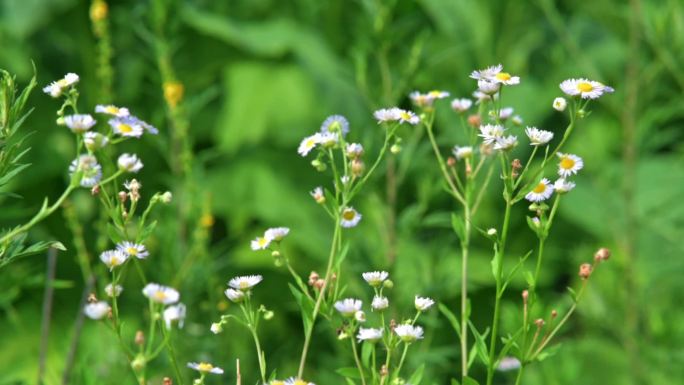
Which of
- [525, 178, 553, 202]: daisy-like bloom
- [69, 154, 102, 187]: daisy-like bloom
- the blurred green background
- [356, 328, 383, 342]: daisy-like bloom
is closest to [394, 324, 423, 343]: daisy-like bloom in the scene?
[356, 328, 383, 342]: daisy-like bloom

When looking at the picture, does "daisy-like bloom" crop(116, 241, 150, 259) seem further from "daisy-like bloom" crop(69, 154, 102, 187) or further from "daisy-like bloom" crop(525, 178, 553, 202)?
"daisy-like bloom" crop(525, 178, 553, 202)

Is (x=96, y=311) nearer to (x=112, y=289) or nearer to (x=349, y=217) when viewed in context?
(x=112, y=289)

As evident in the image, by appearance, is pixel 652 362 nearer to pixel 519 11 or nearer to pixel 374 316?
pixel 374 316

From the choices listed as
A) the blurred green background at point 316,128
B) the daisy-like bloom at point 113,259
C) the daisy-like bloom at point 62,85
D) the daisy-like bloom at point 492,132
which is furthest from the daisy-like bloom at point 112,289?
the blurred green background at point 316,128

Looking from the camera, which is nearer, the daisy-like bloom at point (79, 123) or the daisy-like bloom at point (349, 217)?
the daisy-like bloom at point (79, 123)

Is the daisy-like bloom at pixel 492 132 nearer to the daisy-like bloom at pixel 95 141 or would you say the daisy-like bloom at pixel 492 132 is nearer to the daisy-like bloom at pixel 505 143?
the daisy-like bloom at pixel 505 143

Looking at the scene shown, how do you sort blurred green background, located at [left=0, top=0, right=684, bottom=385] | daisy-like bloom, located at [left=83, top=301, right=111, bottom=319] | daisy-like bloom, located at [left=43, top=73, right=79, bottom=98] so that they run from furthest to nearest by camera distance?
blurred green background, located at [left=0, top=0, right=684, bottom=385], daisy-like bloom, located at [left=43, top=73, right=79, bottom=98], daisy-like bloom, located at [left=83, top=301, right=111, bottom=319]
